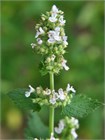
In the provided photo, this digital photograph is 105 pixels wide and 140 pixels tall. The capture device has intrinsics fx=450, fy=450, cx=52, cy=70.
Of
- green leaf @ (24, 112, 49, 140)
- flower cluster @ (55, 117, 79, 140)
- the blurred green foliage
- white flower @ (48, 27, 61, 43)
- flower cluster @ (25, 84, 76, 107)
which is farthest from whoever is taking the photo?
the blurred green foliage

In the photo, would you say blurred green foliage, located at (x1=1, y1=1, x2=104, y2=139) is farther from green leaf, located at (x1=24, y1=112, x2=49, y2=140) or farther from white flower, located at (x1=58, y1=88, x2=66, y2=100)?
white flower, located at (x1=58, y1=88, x2=66, y2=100)

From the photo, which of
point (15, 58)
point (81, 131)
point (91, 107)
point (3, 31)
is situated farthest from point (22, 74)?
point (91, 107)

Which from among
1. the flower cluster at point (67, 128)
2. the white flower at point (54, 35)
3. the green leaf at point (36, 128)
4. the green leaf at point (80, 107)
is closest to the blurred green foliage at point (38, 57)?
the green leaf at point (36, 128)

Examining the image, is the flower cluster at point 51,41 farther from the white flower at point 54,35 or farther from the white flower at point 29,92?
the white flower at point 29,92

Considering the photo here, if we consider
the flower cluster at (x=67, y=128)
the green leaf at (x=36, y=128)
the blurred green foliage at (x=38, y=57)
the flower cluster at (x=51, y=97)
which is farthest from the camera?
the blurred green foliage at (x=38, y=57)

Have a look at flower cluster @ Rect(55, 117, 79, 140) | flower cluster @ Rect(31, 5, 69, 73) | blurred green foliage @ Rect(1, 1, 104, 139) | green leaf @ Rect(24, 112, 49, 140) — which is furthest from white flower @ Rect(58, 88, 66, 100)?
blurred green foliage @ Rect(1, 1, 104, 139)

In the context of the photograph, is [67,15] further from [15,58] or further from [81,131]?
[81,131]
